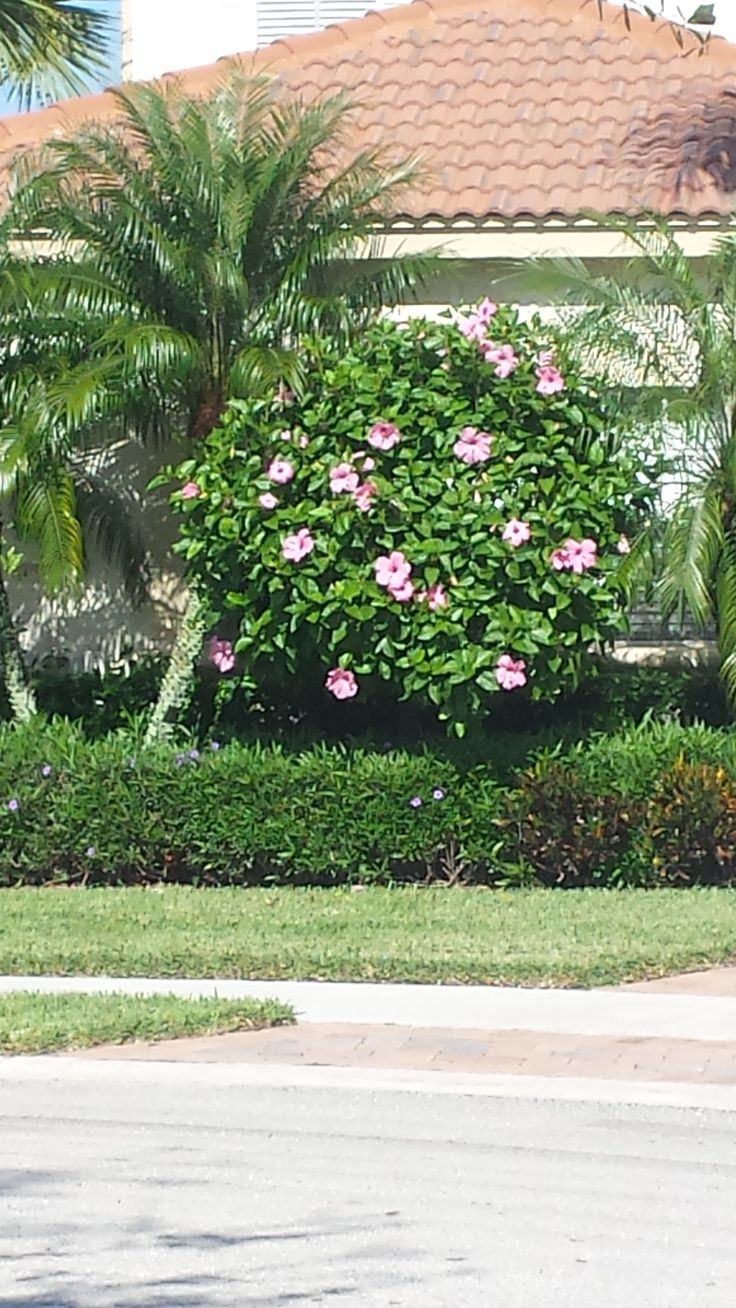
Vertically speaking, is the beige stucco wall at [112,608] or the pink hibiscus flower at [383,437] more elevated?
the pink hibiscus flower at [383,437]

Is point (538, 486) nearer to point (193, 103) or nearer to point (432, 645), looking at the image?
point (432, 645)

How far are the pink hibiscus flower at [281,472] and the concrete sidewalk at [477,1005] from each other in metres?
3.86

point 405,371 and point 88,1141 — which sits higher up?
point 405,371

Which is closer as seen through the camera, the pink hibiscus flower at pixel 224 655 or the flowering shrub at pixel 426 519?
the flowering shrub at pixel 426 519

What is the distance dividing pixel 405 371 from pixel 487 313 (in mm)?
700

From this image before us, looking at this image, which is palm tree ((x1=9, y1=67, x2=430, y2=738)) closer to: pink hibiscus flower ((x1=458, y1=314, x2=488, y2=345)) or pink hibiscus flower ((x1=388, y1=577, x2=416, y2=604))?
pink hibiscus flower ((x1=458, y1=314, x2=488, y2=345))

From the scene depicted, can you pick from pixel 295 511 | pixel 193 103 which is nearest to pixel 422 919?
pixel 295 511

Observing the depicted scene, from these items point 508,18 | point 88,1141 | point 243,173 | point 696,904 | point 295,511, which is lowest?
point 696,904

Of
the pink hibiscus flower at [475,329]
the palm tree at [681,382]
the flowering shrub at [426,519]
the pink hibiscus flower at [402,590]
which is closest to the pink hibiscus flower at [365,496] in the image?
the flowering shrub at [426,519]

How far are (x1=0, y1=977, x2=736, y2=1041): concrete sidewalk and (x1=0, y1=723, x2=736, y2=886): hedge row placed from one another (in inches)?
120

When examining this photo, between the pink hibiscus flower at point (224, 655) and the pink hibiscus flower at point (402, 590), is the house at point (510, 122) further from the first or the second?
the pink hibiscus flower at point (402, 590)

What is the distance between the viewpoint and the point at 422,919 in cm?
1132

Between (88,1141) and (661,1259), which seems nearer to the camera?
(661,1259)

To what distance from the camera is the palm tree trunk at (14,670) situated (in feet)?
46.6
